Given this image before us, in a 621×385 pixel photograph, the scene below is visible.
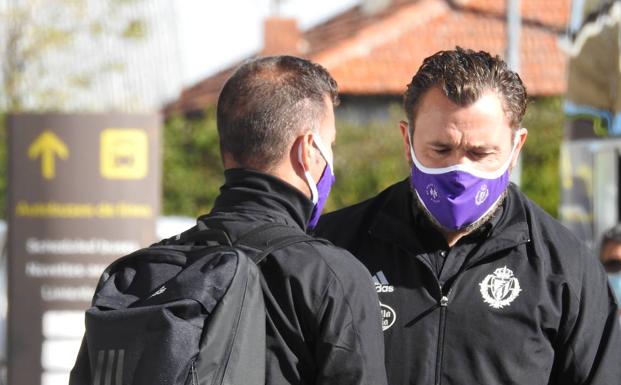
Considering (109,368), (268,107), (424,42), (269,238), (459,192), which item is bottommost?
(109,368)

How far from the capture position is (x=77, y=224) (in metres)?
7.78

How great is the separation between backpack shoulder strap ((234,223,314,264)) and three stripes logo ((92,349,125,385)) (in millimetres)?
388

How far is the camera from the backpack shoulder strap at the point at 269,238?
2766mm

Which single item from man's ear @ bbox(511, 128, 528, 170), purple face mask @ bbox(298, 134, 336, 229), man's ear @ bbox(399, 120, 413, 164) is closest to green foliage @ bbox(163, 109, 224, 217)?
man's ear @ bbox(399, 120, 413, 164)

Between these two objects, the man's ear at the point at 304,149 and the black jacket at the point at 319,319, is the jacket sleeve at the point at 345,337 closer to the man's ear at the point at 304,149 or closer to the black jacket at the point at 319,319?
the black jacket at the point at 319,319

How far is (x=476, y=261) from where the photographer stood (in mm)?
3277

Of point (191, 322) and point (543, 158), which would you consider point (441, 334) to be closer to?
point (191, 322)

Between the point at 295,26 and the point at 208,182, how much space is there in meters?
6.14

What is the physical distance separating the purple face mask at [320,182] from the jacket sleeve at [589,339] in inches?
28.3

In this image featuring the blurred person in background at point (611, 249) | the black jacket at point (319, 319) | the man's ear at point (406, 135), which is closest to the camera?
the black jacket at point (319, 319)

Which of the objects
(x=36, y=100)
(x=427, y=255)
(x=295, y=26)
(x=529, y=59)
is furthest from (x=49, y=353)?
(x=529, y=59)

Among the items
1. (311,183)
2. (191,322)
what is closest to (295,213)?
(311,183)

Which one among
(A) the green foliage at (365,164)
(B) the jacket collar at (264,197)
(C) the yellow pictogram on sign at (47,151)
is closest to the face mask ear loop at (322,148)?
(B) the jacket collar at (264,197)

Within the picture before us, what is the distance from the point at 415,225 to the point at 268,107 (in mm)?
673
